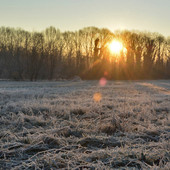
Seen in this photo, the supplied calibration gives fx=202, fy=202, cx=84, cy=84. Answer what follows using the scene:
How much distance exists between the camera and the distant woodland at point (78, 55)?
3659 centimetres

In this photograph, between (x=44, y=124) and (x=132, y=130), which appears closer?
(x=132, y=130)

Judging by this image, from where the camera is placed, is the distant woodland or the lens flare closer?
the distant woodland

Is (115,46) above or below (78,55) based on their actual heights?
above

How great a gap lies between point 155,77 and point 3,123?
41.9 meters

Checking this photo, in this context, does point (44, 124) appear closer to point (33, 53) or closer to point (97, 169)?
point (97, 169)

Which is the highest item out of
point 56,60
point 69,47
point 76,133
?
point 69,47

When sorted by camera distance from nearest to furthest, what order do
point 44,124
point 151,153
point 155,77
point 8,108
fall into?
point 151,153 < point 44,124 < point 8,108 < point 155,77

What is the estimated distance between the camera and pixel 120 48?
44.4 m

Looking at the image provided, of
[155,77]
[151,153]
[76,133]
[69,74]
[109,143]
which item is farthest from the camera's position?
[155,77]

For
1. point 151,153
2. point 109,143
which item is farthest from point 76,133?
point 151,153

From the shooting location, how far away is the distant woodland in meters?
36.6

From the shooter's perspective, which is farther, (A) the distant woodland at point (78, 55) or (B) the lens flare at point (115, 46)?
(B) the lens flare at point (115, 46)

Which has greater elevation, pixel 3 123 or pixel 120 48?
pixel 120 48

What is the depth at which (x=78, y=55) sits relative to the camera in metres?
43.6
